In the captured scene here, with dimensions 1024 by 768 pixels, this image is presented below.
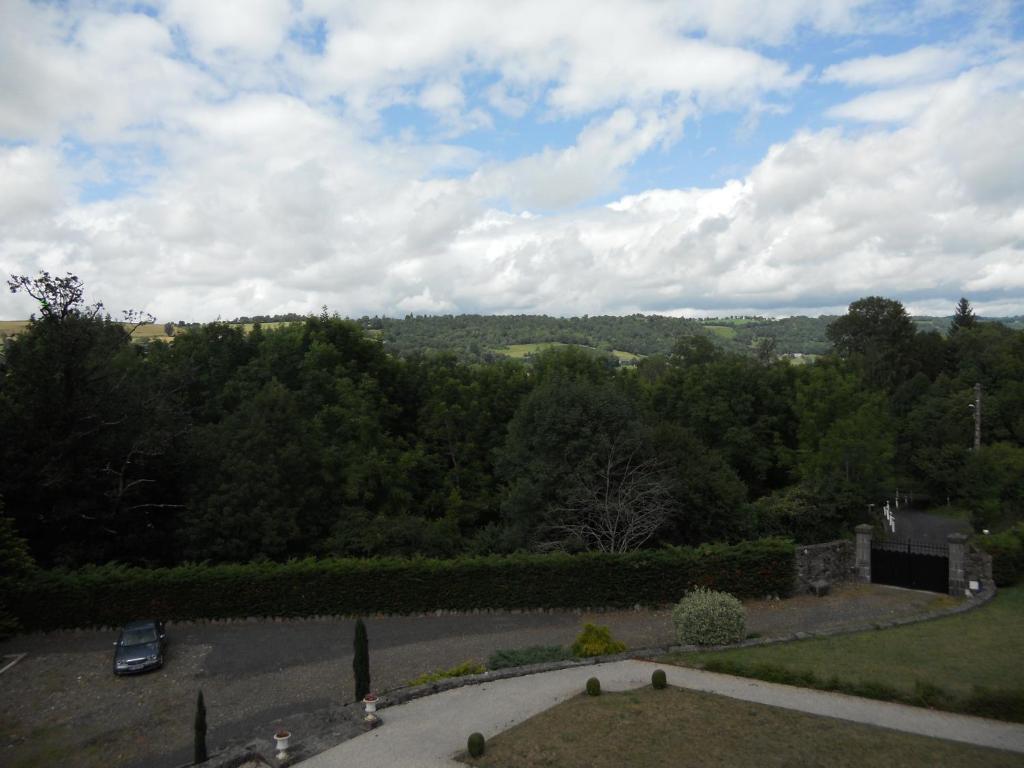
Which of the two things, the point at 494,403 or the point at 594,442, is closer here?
the point at 594,442

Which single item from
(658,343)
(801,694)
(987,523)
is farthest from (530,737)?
(658,343)

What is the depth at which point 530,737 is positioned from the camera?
1003 centimetres

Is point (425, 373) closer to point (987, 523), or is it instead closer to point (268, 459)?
point (268, 459)

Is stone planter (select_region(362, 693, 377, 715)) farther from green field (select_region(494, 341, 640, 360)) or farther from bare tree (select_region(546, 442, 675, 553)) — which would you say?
green field (select_region(494, 341, 640, 360))

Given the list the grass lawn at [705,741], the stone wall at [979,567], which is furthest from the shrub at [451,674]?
the stone wall at [979,567]

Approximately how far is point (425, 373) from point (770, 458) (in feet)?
67.8

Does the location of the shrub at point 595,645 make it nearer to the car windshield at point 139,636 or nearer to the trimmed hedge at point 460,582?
the trimmed hedge at point 460,582

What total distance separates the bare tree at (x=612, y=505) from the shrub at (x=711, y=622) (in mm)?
6643

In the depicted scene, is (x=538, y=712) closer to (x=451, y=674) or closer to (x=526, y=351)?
(x=451, y=674)

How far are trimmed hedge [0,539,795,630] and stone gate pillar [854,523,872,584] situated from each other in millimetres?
2564

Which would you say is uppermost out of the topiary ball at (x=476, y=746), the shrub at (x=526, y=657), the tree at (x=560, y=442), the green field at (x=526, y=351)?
the green field at (x=526, y=351)

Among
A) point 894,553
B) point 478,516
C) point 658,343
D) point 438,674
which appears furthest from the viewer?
point 658,343

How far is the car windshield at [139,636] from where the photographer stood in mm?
16625

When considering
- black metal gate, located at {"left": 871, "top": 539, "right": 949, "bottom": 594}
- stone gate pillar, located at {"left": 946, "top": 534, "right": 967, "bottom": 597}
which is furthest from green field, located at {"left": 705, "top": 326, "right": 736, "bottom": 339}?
stone gate pillar, located at {"left": 946, "top": 534, "right": 967, "bottom": 597}
